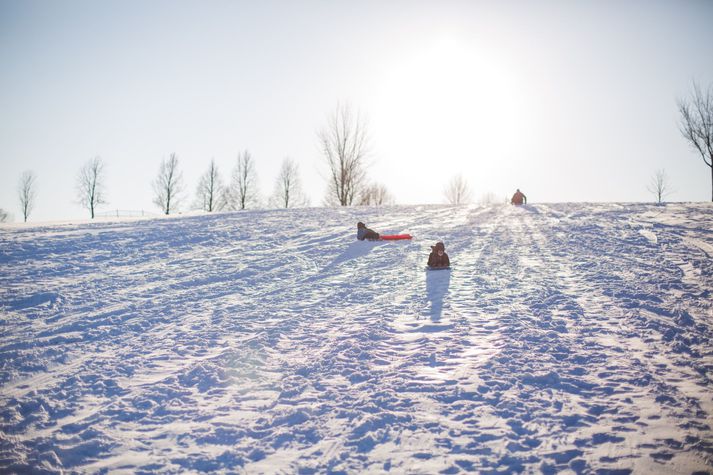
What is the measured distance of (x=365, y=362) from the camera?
4.46 metres

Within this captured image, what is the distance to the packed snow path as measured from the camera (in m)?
3.11

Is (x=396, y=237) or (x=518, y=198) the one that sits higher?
(x=518, y=198)

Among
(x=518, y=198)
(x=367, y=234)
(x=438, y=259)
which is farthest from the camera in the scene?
(x=518, y=198)

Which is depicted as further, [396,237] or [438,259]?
[396,237]

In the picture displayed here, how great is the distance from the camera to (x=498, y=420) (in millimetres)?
3395

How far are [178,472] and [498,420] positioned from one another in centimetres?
278

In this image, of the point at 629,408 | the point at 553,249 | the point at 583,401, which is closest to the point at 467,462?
the point at 583,401

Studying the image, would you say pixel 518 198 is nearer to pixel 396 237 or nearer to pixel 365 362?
pixel 396 237

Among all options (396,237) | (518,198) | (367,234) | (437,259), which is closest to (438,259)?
(437,259)

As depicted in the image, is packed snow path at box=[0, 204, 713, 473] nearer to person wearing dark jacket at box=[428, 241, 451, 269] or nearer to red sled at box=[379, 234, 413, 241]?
person wearing dark jacket at box=[428, 241, 451, 269]

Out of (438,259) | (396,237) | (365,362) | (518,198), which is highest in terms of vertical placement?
(518,198)

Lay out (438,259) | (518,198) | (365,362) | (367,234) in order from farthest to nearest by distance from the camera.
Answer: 1. (518,198)
2. (367,234)
3. (438,259)
4. (365,362)

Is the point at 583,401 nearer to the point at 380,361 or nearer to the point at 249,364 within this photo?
the point at 380,361

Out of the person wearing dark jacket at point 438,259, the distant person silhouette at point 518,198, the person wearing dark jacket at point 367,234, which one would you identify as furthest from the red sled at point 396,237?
the distant person silhouette at point 518,198
